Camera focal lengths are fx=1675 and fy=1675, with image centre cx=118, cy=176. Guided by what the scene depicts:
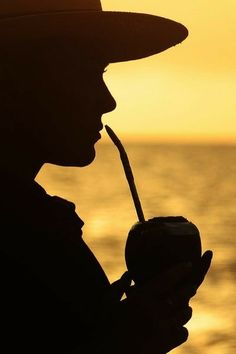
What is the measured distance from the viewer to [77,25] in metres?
3.15

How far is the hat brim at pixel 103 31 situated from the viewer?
10.2ft

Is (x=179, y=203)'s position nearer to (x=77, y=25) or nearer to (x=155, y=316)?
(x=77, y=25)

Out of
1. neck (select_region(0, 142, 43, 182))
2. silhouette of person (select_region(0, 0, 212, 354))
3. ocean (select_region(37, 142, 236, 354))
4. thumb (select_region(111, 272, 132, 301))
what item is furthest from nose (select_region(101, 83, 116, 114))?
ocean (select_region(37, 142, 236, 354))

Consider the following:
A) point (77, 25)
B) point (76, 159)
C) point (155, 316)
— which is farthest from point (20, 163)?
point (155, 316)

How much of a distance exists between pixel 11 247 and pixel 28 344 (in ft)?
0.59

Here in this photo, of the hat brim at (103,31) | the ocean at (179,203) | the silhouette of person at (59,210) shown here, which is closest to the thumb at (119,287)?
the silhouette of person at (59,210)

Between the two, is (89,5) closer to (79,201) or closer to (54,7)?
(54,7)

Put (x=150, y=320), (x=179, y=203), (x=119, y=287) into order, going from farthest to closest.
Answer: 1. (x=179, y=203)
2. (x=119, y=287)
3. (x=150, y=320)

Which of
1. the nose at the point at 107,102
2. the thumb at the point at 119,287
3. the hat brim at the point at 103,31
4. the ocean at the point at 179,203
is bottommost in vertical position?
the thumb at the point at 119,287

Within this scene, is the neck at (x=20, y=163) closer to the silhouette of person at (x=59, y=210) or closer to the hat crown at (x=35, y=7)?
the silhouette of person at (x=59, y=210)

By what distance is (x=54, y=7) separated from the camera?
125 inches

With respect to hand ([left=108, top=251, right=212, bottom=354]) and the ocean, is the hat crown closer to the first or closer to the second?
hand ([left=108, top=251, right=212, bottom=354])

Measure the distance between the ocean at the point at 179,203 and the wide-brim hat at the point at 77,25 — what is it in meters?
8.70

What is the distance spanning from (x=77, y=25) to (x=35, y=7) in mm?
86
